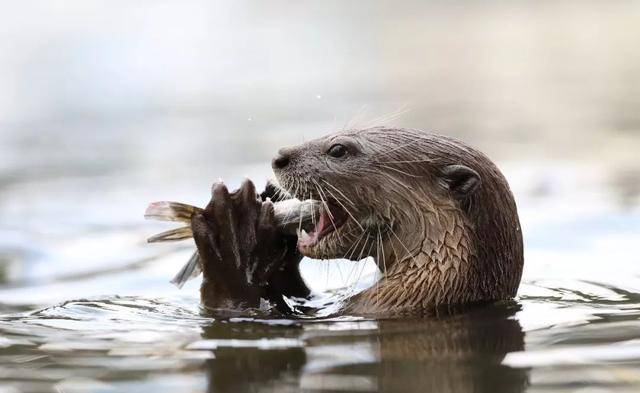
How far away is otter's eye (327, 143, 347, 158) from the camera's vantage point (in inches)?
195

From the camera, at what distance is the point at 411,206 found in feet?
15.8

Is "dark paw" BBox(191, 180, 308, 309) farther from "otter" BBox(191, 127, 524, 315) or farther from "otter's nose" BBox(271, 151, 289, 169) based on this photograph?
"otter's nose" BBox(271, 151, 289, 169)

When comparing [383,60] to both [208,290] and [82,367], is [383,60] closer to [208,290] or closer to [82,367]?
[208,290]

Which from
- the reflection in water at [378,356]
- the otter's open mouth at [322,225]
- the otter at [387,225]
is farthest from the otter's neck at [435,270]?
the otter's open mouth at [322,225]

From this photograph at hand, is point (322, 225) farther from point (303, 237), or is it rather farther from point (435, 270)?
point (435, 270)

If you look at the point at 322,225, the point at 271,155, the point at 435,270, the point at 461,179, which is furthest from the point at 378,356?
the point at 271,155

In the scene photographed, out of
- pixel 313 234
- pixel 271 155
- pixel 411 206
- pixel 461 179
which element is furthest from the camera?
pixel 271 155

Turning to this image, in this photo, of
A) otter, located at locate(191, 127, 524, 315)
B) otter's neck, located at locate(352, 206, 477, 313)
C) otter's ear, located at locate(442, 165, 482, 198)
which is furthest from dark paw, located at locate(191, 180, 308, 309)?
otter's ear, located at locate(442, 165, 482, 198)

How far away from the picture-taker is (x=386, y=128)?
5047 millimetres

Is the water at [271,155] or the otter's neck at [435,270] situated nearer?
the water at [271,155]

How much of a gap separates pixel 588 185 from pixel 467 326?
12.9ft

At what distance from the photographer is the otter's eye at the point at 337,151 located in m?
4.95

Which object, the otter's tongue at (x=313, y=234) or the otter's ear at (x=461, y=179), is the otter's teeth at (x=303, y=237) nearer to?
the otter's tongue at (x=313, y=234)

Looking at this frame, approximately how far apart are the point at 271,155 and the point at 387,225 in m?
4.61
